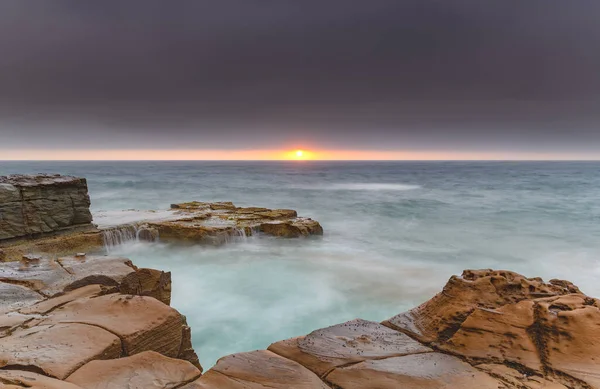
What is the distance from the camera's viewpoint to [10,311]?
4086 millimetres

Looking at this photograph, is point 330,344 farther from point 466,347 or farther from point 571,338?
point 571,338

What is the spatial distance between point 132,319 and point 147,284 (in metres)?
1.97

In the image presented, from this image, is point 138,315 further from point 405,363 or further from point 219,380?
point 405,363

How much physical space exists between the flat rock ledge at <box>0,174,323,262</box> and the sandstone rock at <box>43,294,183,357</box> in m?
5.86

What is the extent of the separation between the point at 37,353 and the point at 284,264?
353 inches

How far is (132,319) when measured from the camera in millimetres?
3824

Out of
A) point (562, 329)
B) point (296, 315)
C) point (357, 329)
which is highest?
point (562, 329)

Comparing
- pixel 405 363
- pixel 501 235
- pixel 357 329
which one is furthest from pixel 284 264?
pixel 501 235

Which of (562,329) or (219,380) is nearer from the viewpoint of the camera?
(219,380)

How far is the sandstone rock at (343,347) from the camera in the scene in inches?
133

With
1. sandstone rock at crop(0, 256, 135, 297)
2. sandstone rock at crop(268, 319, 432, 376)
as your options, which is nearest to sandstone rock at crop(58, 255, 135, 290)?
sandstone rock at crop(0, 256, 135, 297)

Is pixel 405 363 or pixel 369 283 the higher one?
pixel 405 363

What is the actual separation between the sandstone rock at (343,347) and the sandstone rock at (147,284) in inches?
113

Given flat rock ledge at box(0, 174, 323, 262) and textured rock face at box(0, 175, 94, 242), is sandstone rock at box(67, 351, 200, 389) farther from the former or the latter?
textured rock face at box(0, 175, 94, 242)
